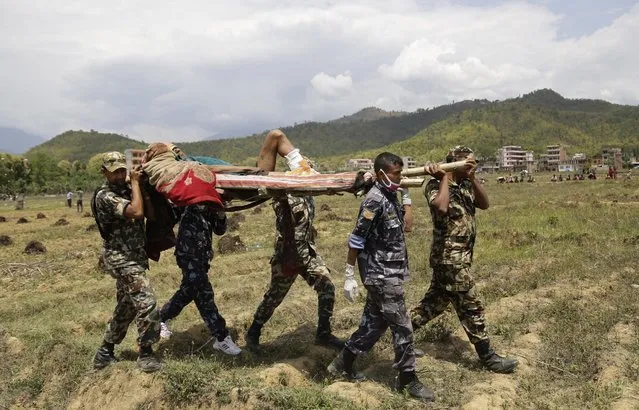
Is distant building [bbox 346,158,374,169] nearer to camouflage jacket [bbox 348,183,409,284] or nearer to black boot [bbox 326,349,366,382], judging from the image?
camouflage jacket [bbox 348,183,409,284]

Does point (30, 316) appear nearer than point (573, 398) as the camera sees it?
No

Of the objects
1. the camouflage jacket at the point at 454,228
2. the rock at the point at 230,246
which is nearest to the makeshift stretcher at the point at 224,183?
the camouflage jacket at the point at 454,228

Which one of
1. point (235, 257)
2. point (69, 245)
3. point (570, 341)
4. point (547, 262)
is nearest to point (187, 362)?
point (570, 341)

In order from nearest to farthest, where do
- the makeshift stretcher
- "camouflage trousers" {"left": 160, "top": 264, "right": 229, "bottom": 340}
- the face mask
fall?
the face mask < the makeshift stretcher < "camouflage trousers" {"left": 160, "top": 264, "right": 229, "bottom": 340}

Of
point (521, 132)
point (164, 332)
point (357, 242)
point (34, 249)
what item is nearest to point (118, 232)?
point (164, 332)

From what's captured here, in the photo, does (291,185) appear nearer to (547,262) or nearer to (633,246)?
(547,262)

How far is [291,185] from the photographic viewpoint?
15.1 feet

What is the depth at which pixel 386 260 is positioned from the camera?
4.32 metres

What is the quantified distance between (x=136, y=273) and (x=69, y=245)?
14842 mm

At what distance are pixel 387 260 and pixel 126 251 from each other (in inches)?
102

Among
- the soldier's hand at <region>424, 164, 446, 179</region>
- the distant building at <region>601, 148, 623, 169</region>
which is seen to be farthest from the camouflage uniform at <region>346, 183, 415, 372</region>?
the distant building at <region>601, 148, 623, 169</region>

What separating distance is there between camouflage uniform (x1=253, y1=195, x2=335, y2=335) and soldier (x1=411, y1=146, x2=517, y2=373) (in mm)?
1171

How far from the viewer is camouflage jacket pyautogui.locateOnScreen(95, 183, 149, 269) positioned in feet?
15.7

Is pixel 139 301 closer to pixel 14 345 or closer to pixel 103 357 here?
pixel 103 357
